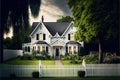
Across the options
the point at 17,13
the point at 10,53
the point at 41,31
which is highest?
the point at 17,13

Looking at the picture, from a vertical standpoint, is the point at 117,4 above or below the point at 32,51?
above

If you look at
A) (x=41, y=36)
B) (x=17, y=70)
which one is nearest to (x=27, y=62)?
(x=17, y=70)

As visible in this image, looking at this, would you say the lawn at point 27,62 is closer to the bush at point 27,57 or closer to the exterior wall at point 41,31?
the bush at point 27,57

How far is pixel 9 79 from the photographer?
514 centimetres

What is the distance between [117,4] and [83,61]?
0.96 meters

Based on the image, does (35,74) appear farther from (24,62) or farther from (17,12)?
(17,12)

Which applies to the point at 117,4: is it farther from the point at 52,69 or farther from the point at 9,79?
the point at 9,79

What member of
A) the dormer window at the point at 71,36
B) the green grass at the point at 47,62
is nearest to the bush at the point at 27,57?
the green grass at the point at 47,62

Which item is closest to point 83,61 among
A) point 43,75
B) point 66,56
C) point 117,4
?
point 66,56

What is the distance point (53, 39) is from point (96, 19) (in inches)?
27.0

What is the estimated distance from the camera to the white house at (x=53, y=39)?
516 cm

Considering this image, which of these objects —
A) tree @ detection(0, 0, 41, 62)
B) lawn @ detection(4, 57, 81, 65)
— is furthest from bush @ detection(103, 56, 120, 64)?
tree @ detection(0, 0, 41, 62)

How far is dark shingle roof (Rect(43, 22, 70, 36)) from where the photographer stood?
5.18 m

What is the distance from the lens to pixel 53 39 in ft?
17.0
